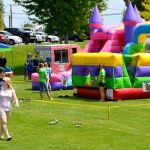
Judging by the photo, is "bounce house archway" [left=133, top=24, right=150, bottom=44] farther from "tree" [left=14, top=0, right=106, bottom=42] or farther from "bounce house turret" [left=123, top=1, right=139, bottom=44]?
"tree" [left=14, top=0, right=106, bottom=42]

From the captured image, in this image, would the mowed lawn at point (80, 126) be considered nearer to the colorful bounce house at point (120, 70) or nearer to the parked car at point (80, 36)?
the colorful bounce house at point (120, 70)

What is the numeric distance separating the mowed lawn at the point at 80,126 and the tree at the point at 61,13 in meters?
18.0

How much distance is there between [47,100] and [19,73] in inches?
651

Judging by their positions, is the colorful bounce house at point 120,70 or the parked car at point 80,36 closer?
the colorful bounce house at point 120,70

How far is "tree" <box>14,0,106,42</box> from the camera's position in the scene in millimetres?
38031

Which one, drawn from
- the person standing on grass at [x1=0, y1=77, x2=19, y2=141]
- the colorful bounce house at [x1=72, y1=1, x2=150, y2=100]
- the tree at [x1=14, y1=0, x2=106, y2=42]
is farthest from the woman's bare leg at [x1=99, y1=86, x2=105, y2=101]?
the tree at [x1=14, y1=0, x2=106, y2=42]

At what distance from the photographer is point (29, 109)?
1759 centimetres

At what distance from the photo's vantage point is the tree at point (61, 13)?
125 feet

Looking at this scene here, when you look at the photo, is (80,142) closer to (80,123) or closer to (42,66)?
(80,123)

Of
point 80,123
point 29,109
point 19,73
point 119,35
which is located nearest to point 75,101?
point 29,109

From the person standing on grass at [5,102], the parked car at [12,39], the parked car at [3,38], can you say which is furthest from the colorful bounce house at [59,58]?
the parked car at [12,39]

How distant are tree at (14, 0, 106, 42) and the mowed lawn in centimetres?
1796

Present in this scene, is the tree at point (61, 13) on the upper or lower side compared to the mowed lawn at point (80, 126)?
upper

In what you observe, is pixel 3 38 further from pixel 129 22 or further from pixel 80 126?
pixel 80 126
